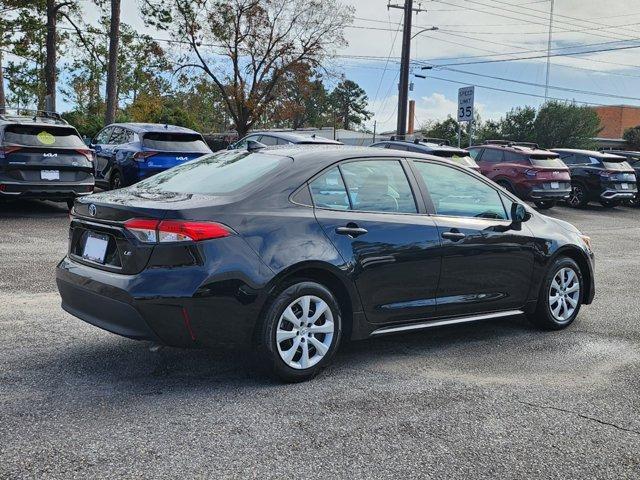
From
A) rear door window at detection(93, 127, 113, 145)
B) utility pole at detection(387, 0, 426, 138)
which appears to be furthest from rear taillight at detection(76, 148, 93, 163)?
utility pole at detection(387, 0, 426, 138)

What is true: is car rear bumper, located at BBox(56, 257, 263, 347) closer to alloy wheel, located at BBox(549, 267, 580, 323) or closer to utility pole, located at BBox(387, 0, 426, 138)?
alloy wheel, located at BBox(549, 267, 580, 323)

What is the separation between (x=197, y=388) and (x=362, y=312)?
4.00 feet

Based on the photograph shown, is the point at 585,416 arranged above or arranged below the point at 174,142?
below

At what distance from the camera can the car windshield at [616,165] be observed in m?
20.4

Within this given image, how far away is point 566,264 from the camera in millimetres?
6273

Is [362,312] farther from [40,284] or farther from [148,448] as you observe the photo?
[40,284]

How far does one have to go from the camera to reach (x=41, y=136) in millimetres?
11961

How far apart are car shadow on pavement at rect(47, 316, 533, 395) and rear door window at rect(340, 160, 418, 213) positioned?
1123 mm

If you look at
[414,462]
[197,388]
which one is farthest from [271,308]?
[414,462]

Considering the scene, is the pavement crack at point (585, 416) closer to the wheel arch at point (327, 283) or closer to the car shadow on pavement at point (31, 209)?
the wheel arch at point (327, 283)

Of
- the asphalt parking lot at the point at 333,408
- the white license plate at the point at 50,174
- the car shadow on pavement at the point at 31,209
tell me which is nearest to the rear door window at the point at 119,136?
the car shadow on pavement at the point at 31,209

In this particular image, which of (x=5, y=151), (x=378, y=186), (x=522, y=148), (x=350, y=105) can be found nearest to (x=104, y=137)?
(x=5, y=151)

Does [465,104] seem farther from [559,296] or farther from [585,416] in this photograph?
[585,416]

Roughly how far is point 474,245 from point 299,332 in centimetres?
170
